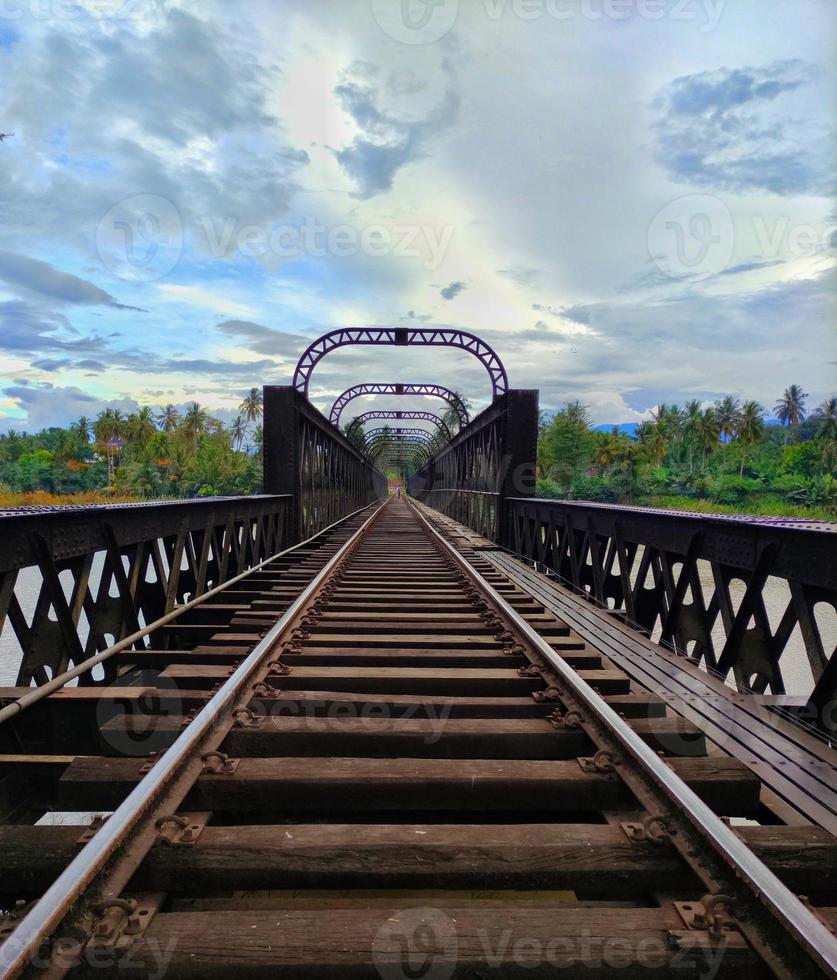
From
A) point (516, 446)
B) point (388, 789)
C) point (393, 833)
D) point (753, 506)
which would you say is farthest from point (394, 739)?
point (753, 506)

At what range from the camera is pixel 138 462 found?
282ft

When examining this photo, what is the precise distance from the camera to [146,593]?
5.90 metres

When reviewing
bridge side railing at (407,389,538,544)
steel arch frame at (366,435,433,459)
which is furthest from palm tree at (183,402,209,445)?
bridge side railing at (407,389,538,544)

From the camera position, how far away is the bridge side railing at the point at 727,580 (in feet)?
11.6

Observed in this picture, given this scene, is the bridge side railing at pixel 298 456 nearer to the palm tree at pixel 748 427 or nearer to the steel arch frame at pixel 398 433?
the steel arch frame at pixel 398 433

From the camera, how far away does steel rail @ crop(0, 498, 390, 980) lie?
1.50 meters

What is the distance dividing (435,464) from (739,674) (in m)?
34.6

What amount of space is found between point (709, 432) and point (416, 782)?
102m

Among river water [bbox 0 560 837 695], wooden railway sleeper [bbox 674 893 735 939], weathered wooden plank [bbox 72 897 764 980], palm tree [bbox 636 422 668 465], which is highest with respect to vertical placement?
palm tree [bbox 636 422 668 465]

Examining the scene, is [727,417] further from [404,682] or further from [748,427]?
[404,682]

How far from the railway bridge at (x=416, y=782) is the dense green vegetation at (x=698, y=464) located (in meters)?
53.8

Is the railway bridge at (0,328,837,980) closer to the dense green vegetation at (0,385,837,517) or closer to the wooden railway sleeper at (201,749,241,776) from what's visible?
the wooden railway sleeper at (201,749,241,776)

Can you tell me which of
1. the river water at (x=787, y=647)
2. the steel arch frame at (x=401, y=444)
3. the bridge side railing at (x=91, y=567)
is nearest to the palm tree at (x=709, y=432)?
the steel arch frame at (x=401, y=444)

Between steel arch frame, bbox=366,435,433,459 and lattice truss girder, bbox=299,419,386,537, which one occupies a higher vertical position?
steel arch frame, bbox=366,435,433,459
